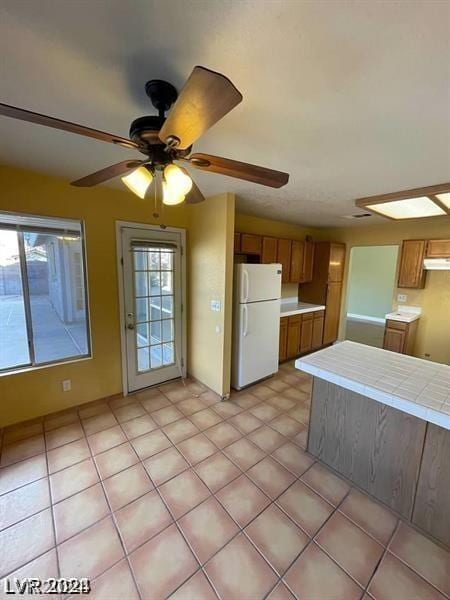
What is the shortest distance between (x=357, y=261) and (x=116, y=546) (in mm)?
8166

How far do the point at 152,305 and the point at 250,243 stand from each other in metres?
1.61

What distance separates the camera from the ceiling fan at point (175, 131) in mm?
784

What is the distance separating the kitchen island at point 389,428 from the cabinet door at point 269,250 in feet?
6.40

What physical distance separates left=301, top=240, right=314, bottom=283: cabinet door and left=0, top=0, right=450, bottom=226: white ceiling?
2694 millimetres

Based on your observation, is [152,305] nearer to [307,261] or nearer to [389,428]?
[389,428]

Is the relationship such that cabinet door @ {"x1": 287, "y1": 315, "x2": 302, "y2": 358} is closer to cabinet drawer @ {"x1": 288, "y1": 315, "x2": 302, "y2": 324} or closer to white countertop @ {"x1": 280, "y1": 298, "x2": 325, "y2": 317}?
cabinet drawer @ {"x1": 288, "y1": 315, "x2": 302, "y2": 324}

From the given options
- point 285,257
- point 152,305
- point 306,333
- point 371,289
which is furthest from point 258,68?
point 371,289

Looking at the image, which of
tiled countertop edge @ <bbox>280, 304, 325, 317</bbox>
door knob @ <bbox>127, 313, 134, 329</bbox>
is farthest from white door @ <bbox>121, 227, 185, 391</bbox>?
tiled countertop edge @ <bbox>280, 304, 325, 317</bbox>

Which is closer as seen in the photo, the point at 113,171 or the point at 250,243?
the point at 113,171

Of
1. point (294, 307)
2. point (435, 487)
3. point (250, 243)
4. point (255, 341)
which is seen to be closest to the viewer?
point (435, 487)

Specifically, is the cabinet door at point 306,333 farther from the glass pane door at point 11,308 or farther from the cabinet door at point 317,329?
the glass pane door at point 11,308

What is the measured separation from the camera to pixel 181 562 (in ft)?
4.66

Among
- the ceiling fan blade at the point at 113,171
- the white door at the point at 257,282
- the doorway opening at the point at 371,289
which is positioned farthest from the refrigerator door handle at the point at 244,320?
the doorway opening at the point at 371,289

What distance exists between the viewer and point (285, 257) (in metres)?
4.19
